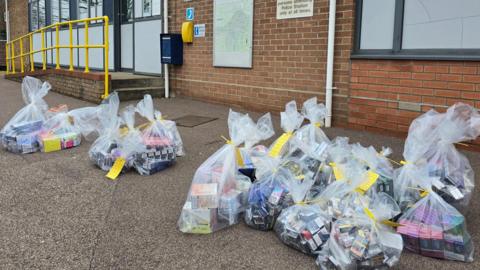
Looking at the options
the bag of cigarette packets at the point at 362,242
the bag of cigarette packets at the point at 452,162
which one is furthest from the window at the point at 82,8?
the bag of cigarette packets at the point at 362,242

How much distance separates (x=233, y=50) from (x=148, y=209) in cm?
477

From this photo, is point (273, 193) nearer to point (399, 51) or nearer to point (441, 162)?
point (441, 162)

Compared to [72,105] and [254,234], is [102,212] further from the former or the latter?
[72,105]

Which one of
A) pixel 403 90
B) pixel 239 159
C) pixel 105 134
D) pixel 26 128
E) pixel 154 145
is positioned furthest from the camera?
pixel 403 90

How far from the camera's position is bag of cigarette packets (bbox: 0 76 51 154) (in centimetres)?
506

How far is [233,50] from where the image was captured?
7824 millimetres

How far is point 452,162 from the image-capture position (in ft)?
10.3

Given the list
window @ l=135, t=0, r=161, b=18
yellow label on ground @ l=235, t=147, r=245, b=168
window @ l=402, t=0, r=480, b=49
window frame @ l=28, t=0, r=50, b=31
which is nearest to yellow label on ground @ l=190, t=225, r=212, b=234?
yellow label on ground @ l=235, t=147, r=245, b=168

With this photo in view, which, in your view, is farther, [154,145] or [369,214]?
→ [154,145]

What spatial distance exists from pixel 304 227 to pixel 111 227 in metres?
1.31

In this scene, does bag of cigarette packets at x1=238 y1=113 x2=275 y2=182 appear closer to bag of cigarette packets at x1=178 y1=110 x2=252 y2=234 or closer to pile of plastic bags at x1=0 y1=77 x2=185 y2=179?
bag of cigarette packets at x1=178 y1=110 x2=252 y2=234

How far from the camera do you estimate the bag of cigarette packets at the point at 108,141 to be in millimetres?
4434

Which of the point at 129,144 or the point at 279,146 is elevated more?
the point at 279,146

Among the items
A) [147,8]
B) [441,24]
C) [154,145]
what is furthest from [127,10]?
[441,24]
